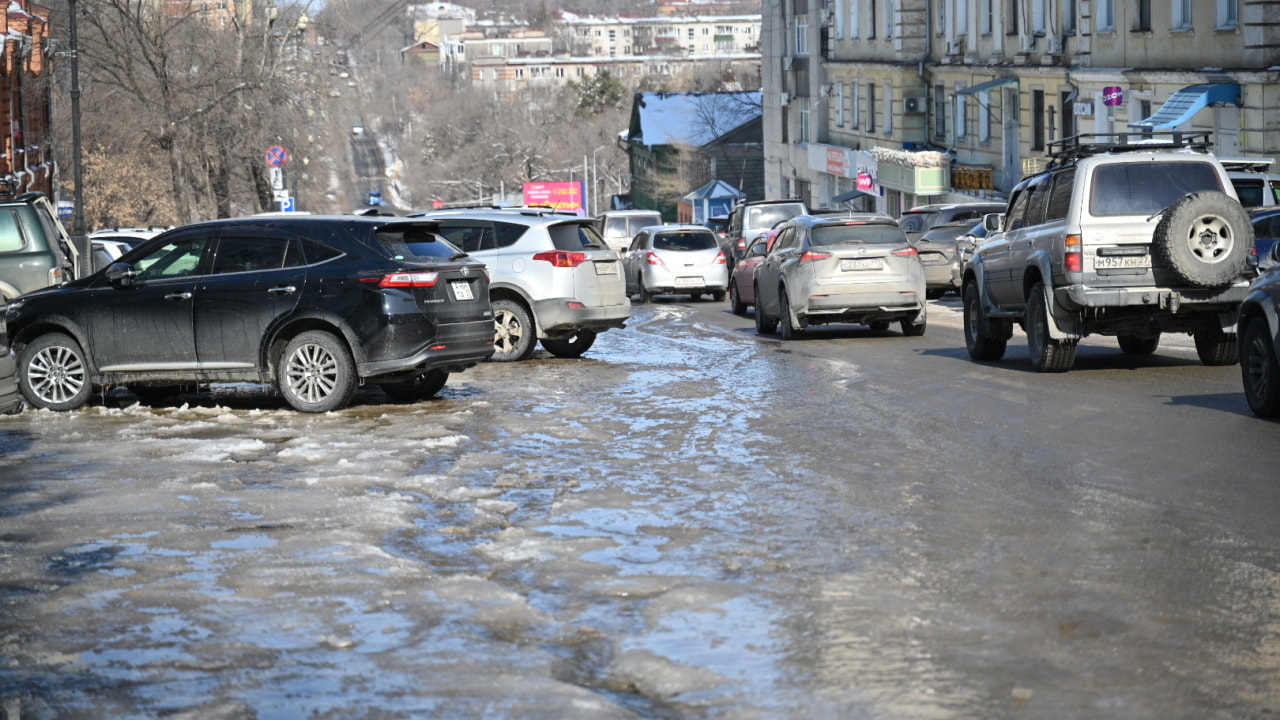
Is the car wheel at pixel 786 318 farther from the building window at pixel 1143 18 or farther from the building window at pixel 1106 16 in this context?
the building window at pixel 1106 16

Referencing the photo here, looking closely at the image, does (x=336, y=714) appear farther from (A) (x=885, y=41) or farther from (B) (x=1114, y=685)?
(A) (x=885, y=41)

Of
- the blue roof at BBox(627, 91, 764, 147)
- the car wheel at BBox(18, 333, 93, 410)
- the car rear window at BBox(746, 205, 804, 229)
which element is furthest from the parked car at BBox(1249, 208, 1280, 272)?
the blue roof at BBox(627, 91, 764, 147)

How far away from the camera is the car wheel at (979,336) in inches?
643

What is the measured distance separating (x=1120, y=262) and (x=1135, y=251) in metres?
0.16

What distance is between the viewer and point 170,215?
54.4 m

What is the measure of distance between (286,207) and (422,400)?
36941mm

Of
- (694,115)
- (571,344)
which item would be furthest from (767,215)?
(694,115)

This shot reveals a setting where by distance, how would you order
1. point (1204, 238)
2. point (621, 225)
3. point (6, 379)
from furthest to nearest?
point (621, 225), point (1204, 238), point (6, 379)

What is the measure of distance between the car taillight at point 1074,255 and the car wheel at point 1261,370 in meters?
2.60

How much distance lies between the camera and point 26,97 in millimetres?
48906

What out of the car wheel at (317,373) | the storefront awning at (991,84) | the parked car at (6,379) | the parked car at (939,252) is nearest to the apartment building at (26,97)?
the parked car at (939,252)

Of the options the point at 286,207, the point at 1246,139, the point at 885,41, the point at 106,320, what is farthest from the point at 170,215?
the point at 106,320

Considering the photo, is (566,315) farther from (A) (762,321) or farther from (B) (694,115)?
(B) (694,115)

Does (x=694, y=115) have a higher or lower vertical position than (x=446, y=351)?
higher
